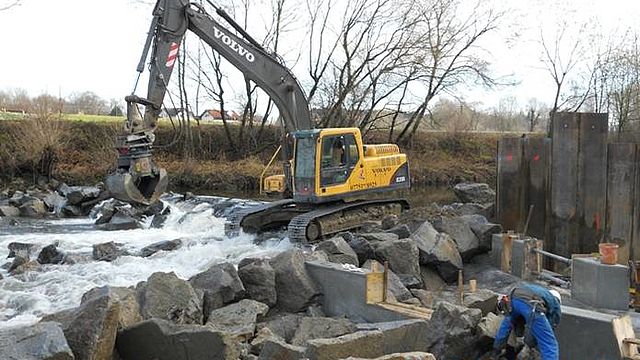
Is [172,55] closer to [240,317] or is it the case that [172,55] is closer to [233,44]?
[233,44]

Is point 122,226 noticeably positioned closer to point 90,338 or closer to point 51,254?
point 51,254

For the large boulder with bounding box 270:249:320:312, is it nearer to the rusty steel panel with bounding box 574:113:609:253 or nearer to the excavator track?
the excavator track

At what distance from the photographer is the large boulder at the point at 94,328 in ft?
18.6

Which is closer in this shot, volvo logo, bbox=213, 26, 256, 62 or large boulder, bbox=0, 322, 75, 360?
large boulder, bbox=0, 322, 75, 360

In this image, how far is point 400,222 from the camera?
1409 cm

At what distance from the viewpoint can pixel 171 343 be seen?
6.07 m

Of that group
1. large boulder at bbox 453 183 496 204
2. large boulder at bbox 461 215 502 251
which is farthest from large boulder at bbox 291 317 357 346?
large boulder at bbox 453 183 496 204

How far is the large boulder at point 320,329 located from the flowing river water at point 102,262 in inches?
145

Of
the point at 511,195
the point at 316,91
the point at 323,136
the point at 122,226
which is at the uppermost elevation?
the point at 316,91

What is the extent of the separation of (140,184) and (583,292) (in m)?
8.45

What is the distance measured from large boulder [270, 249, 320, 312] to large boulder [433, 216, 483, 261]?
151 inches

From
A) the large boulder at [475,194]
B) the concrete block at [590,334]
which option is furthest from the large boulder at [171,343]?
the large boulder at [475,194]

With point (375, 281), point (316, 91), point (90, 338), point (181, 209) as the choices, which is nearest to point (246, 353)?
point (90, 338)

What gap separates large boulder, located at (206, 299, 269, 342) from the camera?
7.21m
